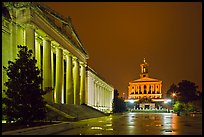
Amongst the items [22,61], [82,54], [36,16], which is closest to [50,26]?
[36,16]

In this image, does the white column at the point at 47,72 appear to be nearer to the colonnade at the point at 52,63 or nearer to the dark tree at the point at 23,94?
the colonnade at the point at 52,63

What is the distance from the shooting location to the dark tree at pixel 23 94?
27.0 meters

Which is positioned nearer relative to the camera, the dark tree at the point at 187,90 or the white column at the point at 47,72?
the white column at the point at 47,72

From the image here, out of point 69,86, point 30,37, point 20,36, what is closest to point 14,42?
point 20,36

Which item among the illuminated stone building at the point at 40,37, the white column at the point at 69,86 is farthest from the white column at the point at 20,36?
the white column at the point at 69,86

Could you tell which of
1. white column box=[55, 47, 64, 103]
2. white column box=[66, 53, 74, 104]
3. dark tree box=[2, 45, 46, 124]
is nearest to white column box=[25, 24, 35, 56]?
dark tree box=[2, 45, 46, 124]

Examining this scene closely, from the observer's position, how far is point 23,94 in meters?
27.1

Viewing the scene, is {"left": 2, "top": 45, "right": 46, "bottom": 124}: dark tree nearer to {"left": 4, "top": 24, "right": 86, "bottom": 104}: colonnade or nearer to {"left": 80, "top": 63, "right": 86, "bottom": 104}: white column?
{"left": 4, "top": 24, "right": 86, "bottom": 104}: colonnade

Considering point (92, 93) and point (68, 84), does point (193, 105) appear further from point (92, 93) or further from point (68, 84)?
point (68, 84)

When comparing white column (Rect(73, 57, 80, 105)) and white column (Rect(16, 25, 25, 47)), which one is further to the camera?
white column (Rect(73, 57, 80, 105))

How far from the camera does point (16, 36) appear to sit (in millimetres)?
38156

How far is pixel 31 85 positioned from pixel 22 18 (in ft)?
44.0

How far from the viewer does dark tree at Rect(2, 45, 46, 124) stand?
27.0 meters

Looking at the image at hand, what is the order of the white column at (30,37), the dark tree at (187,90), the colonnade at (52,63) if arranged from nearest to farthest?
the white column at (30,37), the colonnade at (52,63), the dark tree at (187,90)
